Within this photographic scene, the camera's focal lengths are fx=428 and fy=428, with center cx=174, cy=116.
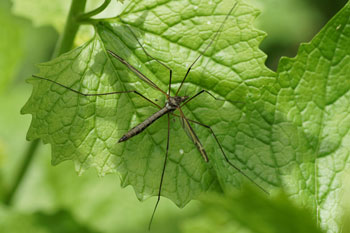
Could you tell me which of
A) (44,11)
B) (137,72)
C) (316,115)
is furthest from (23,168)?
(316,115)

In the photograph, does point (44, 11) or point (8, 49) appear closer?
point (44, 11)

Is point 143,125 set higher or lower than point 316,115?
lower

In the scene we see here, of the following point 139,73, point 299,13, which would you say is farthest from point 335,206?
point 299,13

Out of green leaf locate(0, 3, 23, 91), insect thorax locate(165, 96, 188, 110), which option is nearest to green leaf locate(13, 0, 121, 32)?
green leaf locate(0, 3, 23, 91)

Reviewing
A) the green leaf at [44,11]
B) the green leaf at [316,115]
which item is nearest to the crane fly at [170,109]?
the green leaf at [316,115]

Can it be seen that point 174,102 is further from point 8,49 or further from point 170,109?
point 8,49

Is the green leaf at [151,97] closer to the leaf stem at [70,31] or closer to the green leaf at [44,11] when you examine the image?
the leaf stem at [70,31]

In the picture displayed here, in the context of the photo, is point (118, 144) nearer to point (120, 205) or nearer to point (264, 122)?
point (264, 122)
